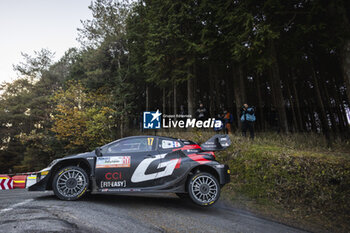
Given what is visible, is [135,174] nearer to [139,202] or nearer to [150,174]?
[150,174]

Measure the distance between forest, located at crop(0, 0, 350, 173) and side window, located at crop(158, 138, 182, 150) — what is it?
6.67m

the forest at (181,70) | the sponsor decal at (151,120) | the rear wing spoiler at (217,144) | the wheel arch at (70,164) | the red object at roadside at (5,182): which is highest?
the forest at (181,70)

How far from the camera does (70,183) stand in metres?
4.88

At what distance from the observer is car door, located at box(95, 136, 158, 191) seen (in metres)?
4.82

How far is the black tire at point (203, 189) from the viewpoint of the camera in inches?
189

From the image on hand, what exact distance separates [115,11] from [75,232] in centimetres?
2271

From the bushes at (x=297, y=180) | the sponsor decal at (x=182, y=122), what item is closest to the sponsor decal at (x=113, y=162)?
the bushes at (x=297, y=180)

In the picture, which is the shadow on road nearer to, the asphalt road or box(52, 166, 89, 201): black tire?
the asphalt road

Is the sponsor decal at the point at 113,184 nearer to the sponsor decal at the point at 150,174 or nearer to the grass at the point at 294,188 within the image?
the sponsor decal at the point at 150,174

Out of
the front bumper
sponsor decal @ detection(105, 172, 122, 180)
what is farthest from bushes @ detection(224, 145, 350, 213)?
the front bumper

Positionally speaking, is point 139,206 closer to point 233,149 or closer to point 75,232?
point 75,232

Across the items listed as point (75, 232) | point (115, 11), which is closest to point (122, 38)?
point (115, 11)

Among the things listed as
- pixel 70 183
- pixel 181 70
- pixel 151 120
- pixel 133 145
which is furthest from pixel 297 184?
pixel 181 70

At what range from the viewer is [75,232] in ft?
10.3
